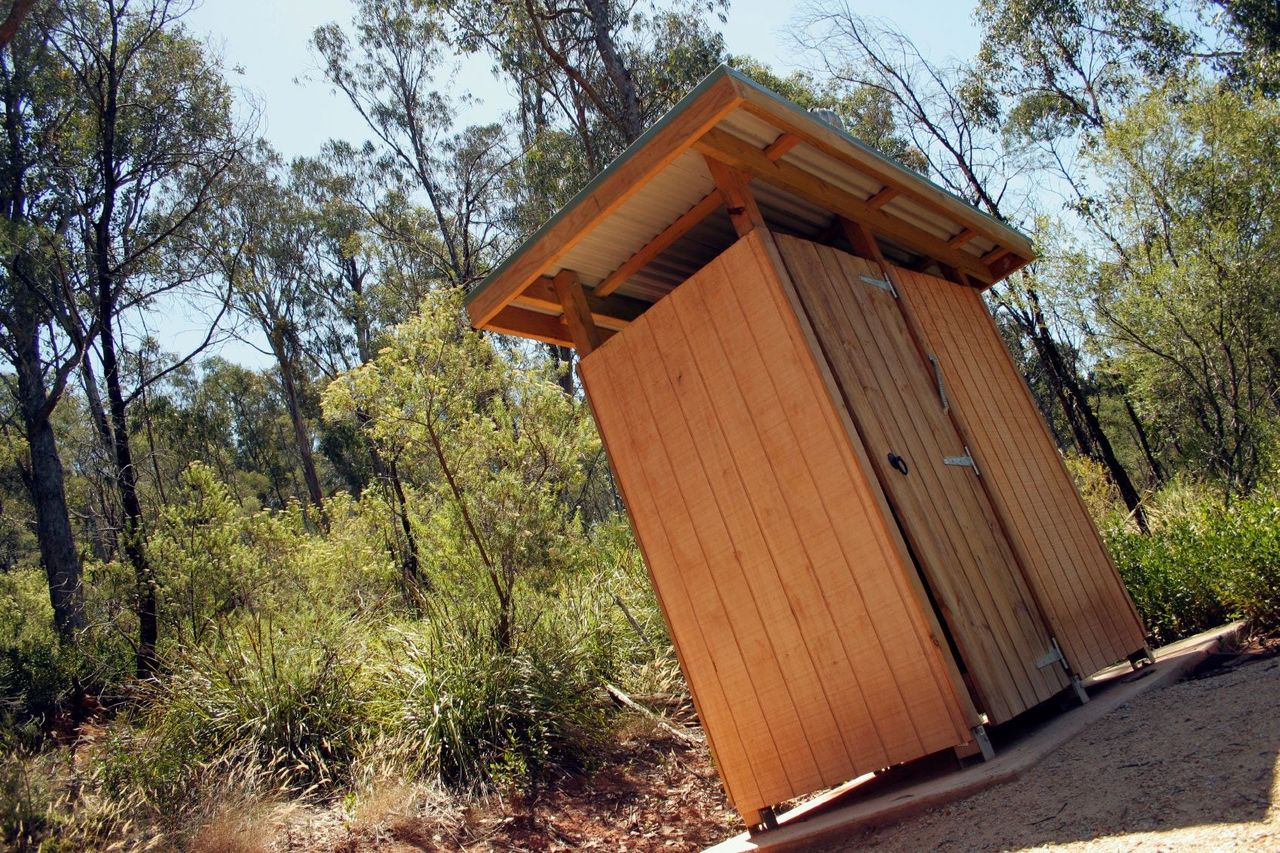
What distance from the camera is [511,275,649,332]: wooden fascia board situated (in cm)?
454

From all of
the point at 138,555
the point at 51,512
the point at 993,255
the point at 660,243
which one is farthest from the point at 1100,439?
the point at 51,512

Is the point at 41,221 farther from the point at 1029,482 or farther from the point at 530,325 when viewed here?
the point at 1029,482

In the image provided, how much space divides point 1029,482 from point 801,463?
6.06ft

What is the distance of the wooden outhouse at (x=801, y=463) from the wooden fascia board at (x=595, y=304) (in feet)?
0.07

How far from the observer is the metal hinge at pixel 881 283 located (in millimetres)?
4320

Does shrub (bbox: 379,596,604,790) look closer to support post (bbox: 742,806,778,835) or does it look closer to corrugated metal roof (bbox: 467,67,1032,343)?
support post (bbox: 742,806,778,835)

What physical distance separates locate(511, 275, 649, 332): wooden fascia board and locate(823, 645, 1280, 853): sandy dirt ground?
273 cm

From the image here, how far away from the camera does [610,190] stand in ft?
12.3

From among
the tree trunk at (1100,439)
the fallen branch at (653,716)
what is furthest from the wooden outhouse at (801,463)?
the tree trunk at (1100,439)

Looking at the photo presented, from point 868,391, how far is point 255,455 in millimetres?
29469

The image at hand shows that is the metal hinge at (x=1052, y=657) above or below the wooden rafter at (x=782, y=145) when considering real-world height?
below

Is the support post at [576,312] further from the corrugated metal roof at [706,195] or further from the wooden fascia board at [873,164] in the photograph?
the wooden fascia board at [873,164]

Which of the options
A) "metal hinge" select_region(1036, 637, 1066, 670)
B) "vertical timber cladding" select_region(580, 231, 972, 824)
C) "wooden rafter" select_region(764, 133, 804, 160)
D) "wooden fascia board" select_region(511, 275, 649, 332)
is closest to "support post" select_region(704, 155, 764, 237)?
"vertical timber cladding" select_region(580, 231, 972, 824)

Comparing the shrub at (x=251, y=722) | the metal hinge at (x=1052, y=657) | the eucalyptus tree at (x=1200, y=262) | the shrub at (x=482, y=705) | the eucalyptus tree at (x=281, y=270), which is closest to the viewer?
the metal hinge at (x=1052, y=657)
